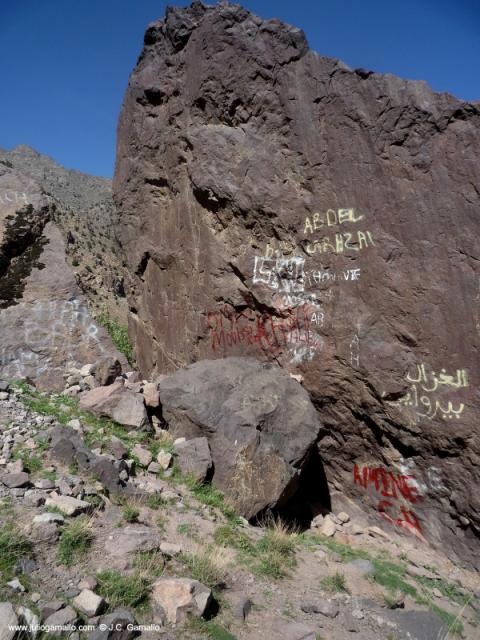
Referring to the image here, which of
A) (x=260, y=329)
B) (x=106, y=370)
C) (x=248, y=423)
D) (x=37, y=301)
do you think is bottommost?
(x=248, y=423)

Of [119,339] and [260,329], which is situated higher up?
[260,329]

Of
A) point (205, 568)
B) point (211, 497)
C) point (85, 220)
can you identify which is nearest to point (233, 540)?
point (211, 497)

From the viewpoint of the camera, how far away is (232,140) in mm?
5668

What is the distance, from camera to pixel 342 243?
5055mm

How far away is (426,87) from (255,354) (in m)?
3.36

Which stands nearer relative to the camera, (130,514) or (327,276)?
(130,514)

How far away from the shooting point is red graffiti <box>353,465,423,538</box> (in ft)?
15.5

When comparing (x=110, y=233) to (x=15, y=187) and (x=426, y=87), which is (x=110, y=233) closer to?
(x=15, y=187)

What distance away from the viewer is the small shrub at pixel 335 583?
136 inches

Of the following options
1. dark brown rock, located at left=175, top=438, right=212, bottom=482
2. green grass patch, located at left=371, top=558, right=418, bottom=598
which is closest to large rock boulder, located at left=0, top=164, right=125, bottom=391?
dark brown rock, located at left=175, top=438, right=212, bottom=482

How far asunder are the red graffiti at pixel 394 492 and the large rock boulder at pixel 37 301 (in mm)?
3172

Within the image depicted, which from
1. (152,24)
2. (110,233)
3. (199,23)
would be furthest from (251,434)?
(110,233)

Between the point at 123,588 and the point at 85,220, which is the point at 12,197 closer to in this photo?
the point at 123,588

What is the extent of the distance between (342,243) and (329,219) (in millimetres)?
306
